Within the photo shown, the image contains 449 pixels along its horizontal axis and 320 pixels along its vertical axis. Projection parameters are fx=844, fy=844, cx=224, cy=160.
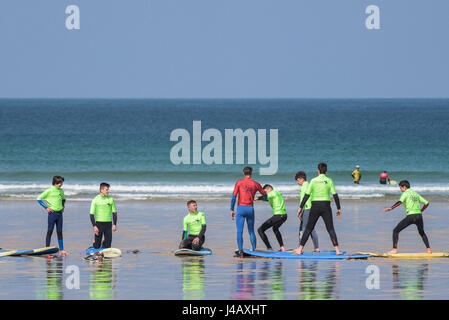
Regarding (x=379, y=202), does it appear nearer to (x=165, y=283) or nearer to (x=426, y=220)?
(x=426, y=220)

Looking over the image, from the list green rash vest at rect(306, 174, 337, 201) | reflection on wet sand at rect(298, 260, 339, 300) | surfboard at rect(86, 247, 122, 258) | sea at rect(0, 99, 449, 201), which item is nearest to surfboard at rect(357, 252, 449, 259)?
reflection on wet sand at rect(298, 260, 339, 300)

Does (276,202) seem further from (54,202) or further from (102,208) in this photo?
(54,202)

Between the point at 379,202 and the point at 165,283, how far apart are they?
19657 millimetres

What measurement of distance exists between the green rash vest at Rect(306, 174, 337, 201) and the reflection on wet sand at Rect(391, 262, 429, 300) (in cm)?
207

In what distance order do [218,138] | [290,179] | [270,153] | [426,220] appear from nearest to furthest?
[426,220], [290,179], [270,153], [218,138]

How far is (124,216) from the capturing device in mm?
27656

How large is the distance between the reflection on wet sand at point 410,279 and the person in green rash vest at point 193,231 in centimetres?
426

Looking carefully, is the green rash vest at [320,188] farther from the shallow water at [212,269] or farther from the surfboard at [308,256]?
the shallow water at [212,269]

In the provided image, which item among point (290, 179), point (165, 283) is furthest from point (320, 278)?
point (290, 179)

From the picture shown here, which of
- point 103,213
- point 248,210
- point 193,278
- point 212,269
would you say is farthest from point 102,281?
point 248,210

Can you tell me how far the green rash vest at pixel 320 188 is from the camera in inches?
706

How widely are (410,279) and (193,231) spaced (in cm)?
536

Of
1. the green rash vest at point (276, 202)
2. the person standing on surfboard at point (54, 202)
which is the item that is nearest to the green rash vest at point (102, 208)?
the person standing on surfboard at point (54, 202)

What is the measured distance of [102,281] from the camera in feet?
50.4
